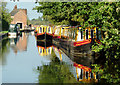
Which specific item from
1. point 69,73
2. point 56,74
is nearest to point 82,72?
point 69,73

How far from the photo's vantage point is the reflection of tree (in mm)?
11609

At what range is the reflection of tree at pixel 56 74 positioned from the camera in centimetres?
1161

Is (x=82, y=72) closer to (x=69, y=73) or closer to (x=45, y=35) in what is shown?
(x=69, y=73)

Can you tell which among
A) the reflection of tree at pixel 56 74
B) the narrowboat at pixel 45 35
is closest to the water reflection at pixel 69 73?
the reflection of tree at pixel 56 74

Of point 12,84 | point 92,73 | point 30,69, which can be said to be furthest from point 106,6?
point 12,84

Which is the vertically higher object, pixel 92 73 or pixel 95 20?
pixel 95 20

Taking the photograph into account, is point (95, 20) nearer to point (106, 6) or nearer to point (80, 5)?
point (106, 6)

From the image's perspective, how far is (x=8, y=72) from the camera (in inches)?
538

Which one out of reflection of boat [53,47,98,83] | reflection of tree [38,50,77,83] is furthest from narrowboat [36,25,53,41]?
reflection of tree [38,50,77,83]

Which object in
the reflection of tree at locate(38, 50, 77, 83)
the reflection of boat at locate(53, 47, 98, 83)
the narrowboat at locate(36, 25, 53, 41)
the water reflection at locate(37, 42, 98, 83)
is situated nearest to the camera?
the reflection of tree at locate(38, 50, 77, 83)

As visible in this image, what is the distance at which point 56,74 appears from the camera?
13078 mm

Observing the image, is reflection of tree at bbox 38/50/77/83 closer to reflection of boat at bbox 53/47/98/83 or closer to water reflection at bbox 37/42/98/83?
water reflection at bbox 37/42/98/83

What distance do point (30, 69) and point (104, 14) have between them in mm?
4769

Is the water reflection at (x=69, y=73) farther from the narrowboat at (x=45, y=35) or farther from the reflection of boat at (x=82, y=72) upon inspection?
the narrowboat at (x=45, y=35)
